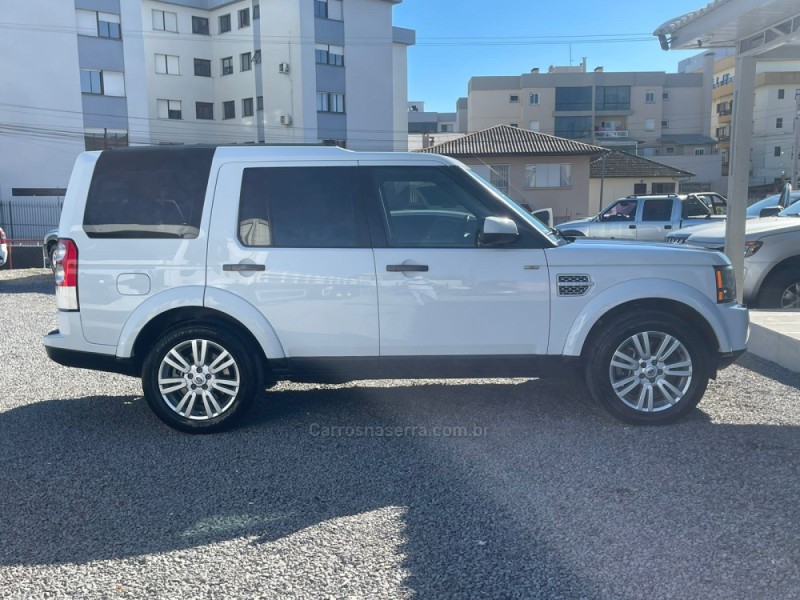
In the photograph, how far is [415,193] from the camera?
5422mm

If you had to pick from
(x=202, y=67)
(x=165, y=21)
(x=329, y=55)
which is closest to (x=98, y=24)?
(x=165, y=21)

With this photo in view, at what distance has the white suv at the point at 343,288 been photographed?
5.26 meters

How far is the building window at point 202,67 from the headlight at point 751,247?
42341 mm


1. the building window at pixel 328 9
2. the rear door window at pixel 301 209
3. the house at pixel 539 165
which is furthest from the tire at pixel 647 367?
the building window at pixel 328 9

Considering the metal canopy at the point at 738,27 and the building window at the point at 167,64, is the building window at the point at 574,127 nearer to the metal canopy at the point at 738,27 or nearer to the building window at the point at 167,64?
the building window at the point at 167,64

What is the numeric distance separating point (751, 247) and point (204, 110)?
42.3 metres

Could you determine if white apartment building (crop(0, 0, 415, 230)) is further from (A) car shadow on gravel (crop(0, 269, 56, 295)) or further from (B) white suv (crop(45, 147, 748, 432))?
(B) white suv (crop(45, 147, 748, 432))

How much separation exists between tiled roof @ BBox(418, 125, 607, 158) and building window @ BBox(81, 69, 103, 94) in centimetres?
1689

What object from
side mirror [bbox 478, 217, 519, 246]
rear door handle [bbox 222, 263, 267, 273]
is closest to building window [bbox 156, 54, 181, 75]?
rear door handle [bbox 222, 263, 267, 273]

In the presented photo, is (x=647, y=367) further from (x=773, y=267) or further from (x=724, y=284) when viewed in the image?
(x=773, y=267)

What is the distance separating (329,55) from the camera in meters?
43.1

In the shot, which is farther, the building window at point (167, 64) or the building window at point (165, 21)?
the building window at point (167, 64)

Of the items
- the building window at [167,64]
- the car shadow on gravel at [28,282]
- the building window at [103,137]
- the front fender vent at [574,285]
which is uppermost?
the building window at [167,64]

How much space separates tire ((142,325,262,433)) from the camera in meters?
5.30
